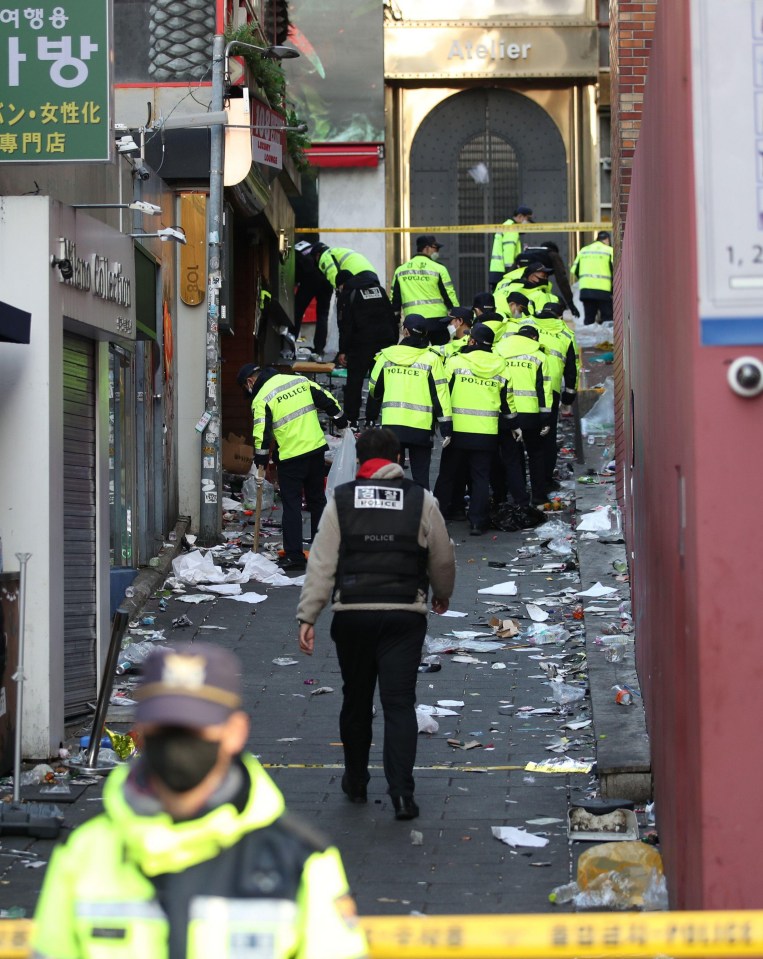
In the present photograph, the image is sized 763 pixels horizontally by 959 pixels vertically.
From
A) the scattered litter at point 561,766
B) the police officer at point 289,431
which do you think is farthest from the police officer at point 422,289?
the scattered litter at point 561,766

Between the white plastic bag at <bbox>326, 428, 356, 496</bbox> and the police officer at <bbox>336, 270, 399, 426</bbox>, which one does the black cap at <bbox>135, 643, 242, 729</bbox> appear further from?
the police officer at <bbox>336, 270, 399, 426</bbox>

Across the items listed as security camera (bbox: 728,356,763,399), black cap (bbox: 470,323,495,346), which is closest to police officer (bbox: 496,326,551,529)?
black cap (bbox: 470,323,495,346)

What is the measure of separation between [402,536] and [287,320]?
14992 millimetres

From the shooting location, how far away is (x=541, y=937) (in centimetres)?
326

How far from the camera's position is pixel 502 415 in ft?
53.0

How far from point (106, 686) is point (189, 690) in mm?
6199

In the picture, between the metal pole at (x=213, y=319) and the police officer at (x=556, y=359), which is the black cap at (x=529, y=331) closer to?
the police officer at (x=556, y=359)

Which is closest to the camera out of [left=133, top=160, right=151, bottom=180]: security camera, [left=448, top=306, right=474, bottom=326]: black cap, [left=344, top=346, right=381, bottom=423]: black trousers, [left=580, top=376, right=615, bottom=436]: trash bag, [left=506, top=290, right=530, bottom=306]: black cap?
[left=133, top=160, right=151, bottom=180]: security camera

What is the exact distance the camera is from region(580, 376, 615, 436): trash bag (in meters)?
19.6

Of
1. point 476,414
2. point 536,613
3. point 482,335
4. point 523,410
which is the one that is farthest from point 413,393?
point 536,613

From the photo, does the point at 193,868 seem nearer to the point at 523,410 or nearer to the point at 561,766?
the point at 561,766

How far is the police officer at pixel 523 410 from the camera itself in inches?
640

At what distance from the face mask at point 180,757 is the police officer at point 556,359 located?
1445 cm

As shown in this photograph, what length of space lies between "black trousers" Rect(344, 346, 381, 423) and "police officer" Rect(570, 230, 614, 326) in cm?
486
